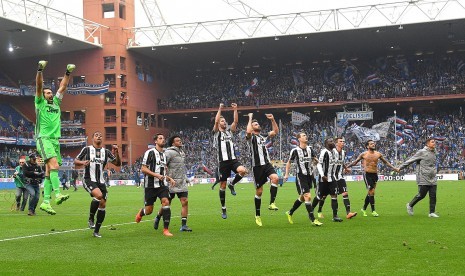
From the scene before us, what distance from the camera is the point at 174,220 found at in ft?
59.9

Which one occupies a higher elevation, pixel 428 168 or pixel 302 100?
pixel 302 100

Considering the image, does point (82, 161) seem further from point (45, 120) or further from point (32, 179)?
point (32, 179)

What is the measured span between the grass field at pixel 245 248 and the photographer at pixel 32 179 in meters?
4.22

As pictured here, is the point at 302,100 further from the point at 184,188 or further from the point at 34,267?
the point at 34,267

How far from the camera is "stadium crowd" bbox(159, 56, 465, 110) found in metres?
69.8

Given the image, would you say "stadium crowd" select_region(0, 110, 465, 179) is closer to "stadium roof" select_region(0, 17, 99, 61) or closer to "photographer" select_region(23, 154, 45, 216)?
"stadium roof" select_region(0, 17, 99, 61)

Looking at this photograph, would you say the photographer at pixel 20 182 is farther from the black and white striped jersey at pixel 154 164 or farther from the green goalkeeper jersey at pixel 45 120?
the green goalkeeper jersey at pixel 45 120

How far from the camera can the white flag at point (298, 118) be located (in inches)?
2682

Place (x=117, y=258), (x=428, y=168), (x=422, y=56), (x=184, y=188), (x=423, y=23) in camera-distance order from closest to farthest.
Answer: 1. (x=117, y=258)
2. (x=184, y=188)
3. (x=428, y=168)
4. (x=423, y=23)
5. (x=422, y=56)

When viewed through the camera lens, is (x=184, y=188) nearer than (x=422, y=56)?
Yes

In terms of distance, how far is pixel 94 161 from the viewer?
1409cm

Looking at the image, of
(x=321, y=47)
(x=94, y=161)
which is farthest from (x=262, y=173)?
(x=321, y=47)

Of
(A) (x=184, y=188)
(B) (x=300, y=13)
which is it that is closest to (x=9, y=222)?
(A) (x=184, y=188)

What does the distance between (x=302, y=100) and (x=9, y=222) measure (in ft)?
188
